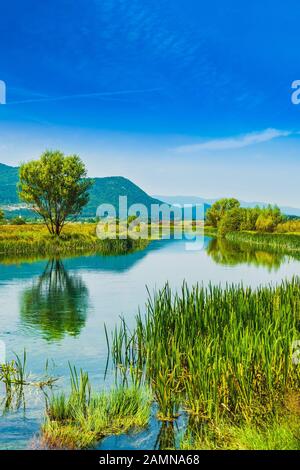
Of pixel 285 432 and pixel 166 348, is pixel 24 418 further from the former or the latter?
pixel 285 432

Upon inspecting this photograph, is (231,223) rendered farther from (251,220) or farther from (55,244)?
(55,244)

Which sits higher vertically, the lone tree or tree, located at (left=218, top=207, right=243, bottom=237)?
the lone tree

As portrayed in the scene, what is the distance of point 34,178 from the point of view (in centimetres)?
4612

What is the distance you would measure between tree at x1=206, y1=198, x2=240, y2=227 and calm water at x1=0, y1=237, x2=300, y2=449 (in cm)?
6563

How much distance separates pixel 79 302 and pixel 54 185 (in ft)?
92.9

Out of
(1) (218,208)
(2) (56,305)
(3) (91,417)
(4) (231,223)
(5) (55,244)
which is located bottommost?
(2) (56,305)

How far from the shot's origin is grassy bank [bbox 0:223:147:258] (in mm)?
41062

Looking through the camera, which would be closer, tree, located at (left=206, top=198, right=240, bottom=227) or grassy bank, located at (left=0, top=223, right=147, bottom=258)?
grassy bank, located at (left=0, top=223, right=147, bottom=258)

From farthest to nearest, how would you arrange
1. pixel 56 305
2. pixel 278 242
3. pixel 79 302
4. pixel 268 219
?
pixel 268 219 < pixel 278 242 < pixel 79 302 < pixel 56 305

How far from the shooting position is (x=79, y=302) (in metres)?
19.4

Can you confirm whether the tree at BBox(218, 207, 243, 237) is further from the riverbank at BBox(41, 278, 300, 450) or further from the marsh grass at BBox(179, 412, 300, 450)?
the marsh grass at BBox(179, 412, 300, 450)

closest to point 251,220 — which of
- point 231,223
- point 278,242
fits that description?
point 231,223

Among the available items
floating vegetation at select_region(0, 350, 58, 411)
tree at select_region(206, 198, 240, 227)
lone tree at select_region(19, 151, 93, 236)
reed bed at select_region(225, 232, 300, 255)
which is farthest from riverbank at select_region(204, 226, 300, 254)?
tree at select_region(206, 198, 240, 227)

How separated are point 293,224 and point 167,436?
226 feet
